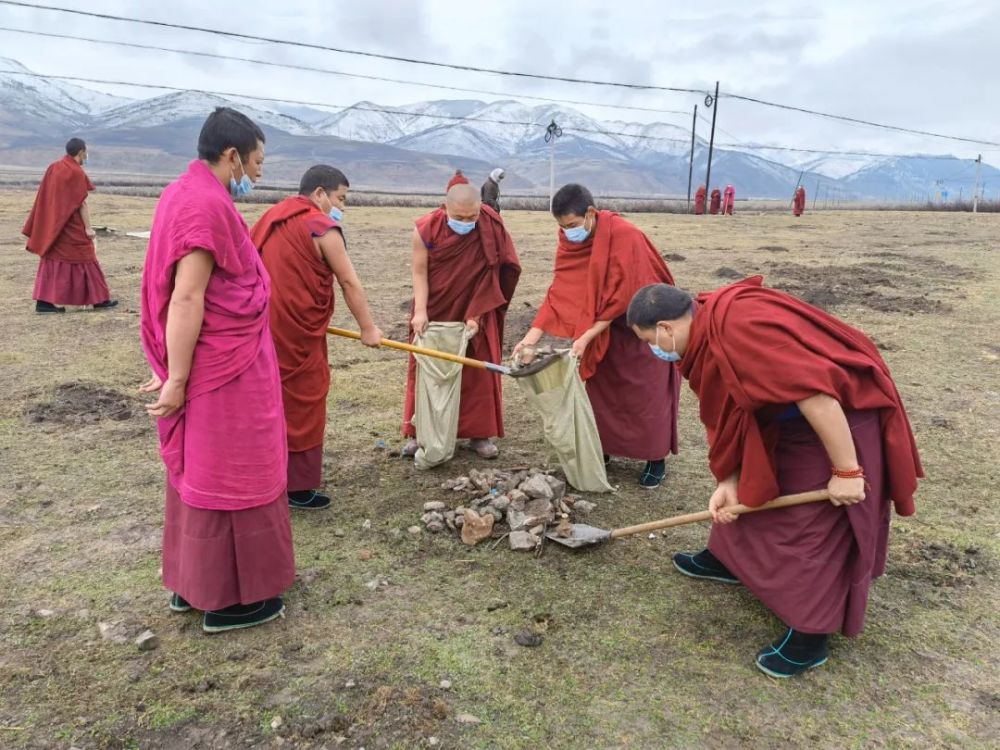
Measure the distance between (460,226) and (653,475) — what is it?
1945 mm

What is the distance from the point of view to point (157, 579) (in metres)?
3.32

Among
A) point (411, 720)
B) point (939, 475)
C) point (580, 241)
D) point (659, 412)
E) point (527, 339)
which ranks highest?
point (580, 241)

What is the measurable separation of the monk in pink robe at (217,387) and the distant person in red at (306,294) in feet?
2.33

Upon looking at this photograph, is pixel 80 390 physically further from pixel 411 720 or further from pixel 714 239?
pixel 714 239

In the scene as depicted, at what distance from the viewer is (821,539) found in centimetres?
266

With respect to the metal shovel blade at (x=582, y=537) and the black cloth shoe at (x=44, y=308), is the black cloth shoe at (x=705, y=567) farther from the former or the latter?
the black cloth shoe at (x=44, y=308)

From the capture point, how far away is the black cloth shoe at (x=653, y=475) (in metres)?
4.41

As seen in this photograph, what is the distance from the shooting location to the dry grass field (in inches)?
97.5

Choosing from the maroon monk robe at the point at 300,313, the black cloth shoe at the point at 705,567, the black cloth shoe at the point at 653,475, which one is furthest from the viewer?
the black cloth shoe at the point at 653,475

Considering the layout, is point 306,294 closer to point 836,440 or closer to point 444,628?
point 444,628

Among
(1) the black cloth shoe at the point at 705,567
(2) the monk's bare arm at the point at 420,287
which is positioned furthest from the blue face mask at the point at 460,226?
(1) the black cloth shoe at the point at 705,567

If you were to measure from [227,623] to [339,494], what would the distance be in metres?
1.36

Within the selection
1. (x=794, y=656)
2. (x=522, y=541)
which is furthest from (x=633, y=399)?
(x=794, y=656)

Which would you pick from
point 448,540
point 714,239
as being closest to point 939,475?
point 448,540
